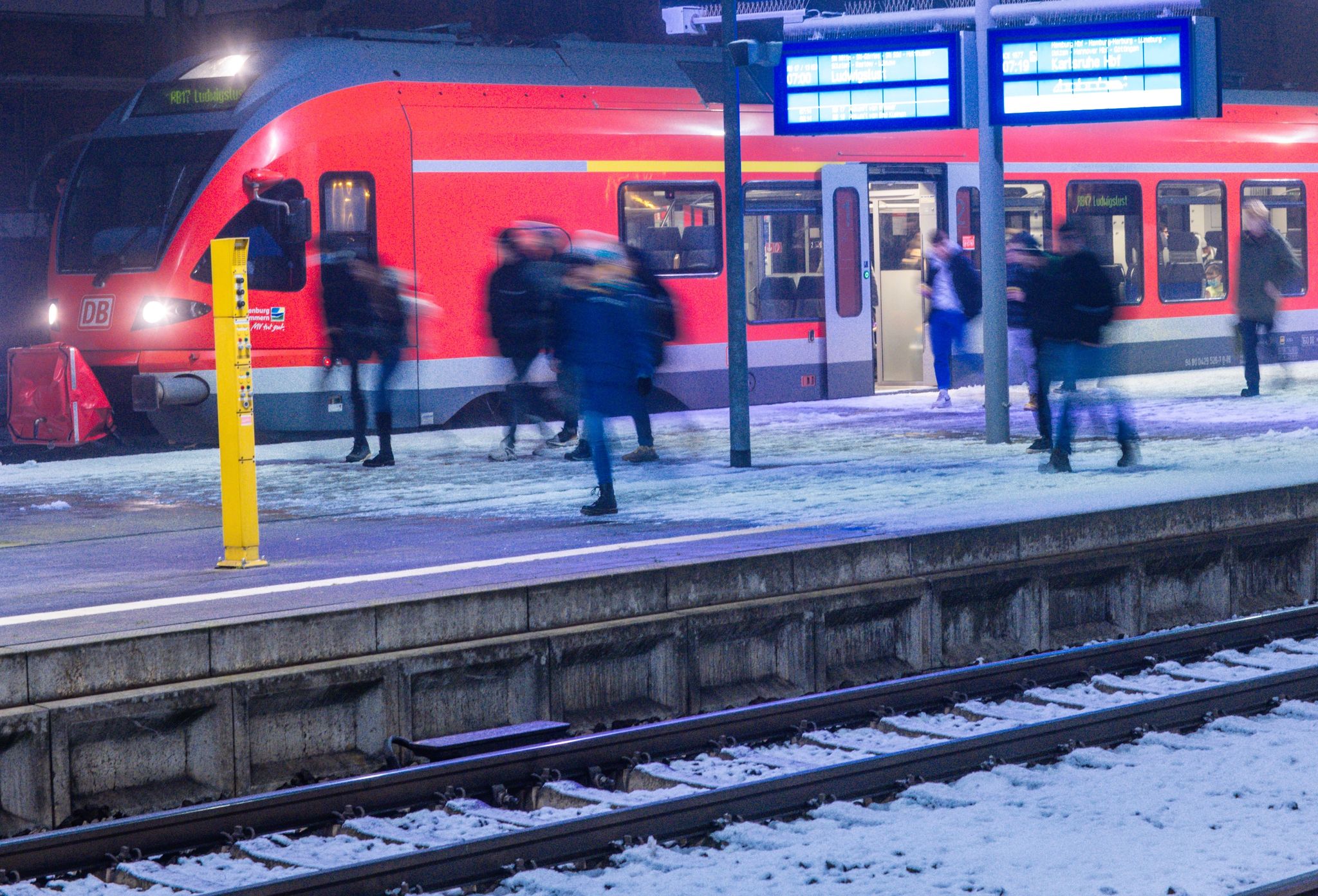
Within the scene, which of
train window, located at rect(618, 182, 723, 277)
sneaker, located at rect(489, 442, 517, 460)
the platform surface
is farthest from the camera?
train window, located at rect(618, 182, 723, 277)

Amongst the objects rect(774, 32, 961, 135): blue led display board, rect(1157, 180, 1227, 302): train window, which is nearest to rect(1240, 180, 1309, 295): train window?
rect(1157, 180, 1227, 302): train window

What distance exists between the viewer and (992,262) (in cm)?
1411

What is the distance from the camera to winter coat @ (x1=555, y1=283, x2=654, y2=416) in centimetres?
1024

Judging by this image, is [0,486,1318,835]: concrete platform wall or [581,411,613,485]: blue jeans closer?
[0,486,1318,835]: concrete platform wall

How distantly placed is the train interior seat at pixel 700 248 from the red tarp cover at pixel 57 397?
5487mm

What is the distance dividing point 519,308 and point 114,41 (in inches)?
769

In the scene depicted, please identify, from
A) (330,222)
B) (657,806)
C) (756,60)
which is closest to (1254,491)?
(756,60)

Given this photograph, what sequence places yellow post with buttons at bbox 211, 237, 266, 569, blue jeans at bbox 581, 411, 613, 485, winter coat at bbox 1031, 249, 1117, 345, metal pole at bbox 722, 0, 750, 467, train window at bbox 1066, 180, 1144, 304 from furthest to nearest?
train window at bbox 1066, 180, 1144, 304 < metal pole at bbox 722, 0, 750, 467 < winter coat at bbox 1031, 249, 1117, 345 < blue jeans at bbox 581, 411, 613, 485 < yellow post with buttons at bbox 211, 237, 266, 569

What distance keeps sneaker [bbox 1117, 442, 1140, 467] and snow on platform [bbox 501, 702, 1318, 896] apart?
5.96m

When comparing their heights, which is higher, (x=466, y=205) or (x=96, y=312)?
(x=466, y=205)

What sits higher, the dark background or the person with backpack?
the dark background

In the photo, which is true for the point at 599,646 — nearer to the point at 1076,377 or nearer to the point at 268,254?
the point at 1076,377

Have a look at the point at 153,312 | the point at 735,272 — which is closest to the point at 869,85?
the point at 735,272

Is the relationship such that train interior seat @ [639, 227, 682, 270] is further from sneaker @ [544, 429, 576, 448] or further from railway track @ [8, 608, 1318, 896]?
railway track @ [8, 608, 1318, 896]
